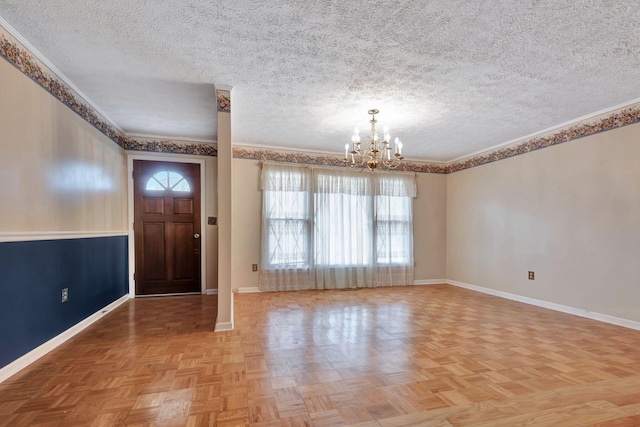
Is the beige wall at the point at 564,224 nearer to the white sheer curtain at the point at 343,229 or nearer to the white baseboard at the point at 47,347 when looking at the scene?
the white sheer curtain at the point at 343,229

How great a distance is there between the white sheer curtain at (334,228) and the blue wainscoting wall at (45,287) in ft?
7.15

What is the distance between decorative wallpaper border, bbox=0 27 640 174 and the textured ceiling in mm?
134

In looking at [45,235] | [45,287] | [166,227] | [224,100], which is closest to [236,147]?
[166,227]

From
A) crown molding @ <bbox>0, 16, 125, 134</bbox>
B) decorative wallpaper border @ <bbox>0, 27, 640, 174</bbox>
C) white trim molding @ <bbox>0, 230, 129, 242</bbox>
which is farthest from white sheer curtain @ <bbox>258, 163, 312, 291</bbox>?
crown molding @ <bbox>0, 16, 125, 134</bbox>

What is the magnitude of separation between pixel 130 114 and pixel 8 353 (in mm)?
2697

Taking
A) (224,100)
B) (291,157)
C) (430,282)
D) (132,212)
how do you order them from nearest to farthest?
(224,100) → (132,212) → (291,157) → (430,282)

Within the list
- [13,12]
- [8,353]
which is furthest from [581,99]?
[8,353]

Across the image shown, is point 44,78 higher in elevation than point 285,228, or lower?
higher

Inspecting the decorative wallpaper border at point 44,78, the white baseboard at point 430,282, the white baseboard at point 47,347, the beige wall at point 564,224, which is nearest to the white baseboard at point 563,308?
the beige wall at point 564,224

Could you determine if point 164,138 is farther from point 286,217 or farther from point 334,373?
point 334,373

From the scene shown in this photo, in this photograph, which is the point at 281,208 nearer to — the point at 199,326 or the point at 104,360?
the point at 199,326

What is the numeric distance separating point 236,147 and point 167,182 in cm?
118

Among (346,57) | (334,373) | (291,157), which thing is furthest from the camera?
(291,157)

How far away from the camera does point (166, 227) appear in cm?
456
